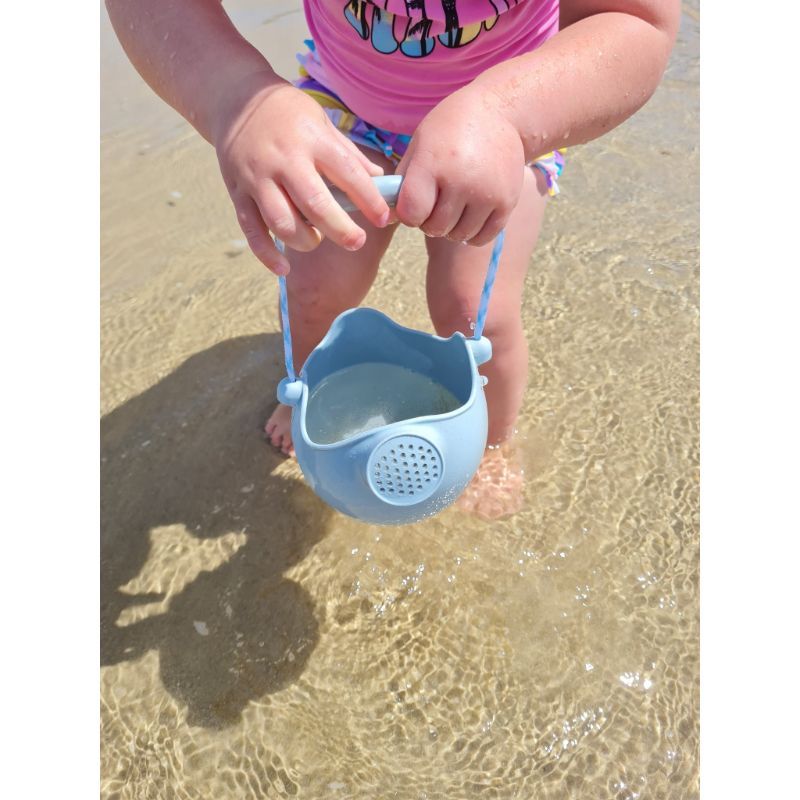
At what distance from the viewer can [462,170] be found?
983 millimetres

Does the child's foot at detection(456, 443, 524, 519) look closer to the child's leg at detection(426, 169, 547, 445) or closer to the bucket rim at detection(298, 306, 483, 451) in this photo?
the child's leg at detection(426, 169, 547, 445)

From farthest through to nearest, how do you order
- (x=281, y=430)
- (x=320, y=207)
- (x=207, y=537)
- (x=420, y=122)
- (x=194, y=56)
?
(x=281, y=430)
(x=207, y=537)
(x=420, y=122)
(x=194, y=56)
(x=320, y=207)

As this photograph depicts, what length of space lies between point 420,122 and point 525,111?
34 cm

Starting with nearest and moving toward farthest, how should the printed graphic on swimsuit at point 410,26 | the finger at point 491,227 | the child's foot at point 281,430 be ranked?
the finger at point 491,227 → the printed graphic on swimsuit at point 410,26 → the child's foot at point 281,430

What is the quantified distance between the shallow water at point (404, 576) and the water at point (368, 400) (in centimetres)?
53

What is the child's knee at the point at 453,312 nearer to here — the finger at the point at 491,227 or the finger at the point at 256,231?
the finger at the point at 491,227

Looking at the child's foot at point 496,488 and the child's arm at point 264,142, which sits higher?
the child's arm at point 264,142

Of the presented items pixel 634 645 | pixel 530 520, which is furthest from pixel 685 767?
pixel 530 520

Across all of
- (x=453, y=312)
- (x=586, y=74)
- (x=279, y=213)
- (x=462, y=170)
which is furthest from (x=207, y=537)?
(x=586, y=74)

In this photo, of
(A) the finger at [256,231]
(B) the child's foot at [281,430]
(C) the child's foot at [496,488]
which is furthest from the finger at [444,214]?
(B) the child's foot at [281,430]

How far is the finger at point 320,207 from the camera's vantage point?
955 millimetres

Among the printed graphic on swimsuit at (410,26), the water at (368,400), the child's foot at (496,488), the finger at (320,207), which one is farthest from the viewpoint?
the child's foot at (496,488)

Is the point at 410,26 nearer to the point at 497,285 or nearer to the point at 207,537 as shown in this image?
the point at 497,285

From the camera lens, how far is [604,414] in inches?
76.4
